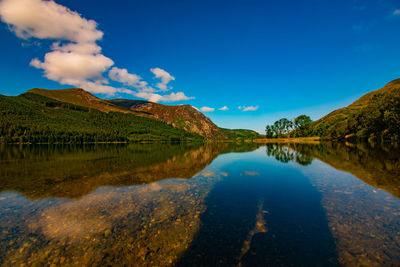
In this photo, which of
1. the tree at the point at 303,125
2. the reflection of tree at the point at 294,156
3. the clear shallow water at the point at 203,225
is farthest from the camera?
the tree at the point at 303,125

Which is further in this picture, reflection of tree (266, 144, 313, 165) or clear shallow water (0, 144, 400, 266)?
reflection of tree (266, 144, 313, 165)

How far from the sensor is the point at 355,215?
12.9 m

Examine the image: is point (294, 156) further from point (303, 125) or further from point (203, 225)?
point (303, 125)

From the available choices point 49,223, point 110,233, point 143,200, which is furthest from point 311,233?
point 49,223

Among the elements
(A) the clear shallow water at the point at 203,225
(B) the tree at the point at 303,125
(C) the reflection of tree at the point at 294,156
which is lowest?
(A) the clear shallow water at the point at 203,225

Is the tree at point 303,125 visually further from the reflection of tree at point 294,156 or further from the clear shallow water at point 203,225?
the clear shallow water at point 203,225

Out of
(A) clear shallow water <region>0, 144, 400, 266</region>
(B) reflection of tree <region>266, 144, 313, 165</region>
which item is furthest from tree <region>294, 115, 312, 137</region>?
(A) clear shallow water <region>0, 144, 400, 266</region>

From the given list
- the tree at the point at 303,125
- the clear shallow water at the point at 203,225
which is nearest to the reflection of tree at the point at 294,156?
the clear shallow water at the point at 203,225

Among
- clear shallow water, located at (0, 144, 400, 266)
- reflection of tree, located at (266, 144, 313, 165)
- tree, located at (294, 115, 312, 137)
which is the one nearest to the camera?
clear shallow water, located at (0, 144, 400, 266)

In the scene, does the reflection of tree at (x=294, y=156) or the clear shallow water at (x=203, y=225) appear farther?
the reflection of tree at (x=294, y=156)

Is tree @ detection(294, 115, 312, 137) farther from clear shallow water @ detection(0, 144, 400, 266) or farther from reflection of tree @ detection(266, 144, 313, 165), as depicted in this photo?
clear shallow water @ detection(0, 144, 400, 266)

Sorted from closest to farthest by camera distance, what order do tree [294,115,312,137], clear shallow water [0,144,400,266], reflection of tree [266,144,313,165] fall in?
clear shallow water [0,144,400,266] < reflection of tree [266,144,313,165] < tree [294,115,312,137]

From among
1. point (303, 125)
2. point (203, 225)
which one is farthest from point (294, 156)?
point (303, 125)

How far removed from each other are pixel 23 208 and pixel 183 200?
1399 cm
